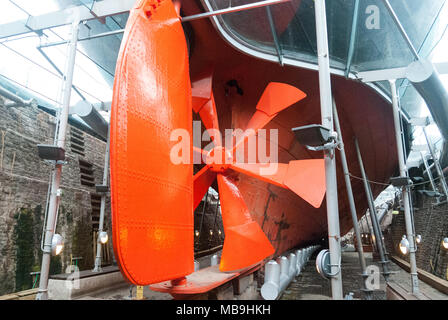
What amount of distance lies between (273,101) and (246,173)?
1.49 m

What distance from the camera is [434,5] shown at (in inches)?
301

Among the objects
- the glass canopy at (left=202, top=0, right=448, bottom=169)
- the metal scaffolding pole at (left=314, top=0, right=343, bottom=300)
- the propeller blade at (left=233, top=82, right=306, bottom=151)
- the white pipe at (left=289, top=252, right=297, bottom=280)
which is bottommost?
the white pipe at (left=289, top=252, right=297, bottom=280)

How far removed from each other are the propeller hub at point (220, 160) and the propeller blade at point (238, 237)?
0.19m

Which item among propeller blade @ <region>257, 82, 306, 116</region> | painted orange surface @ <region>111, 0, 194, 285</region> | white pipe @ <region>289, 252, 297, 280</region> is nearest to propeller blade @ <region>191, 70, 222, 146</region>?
propeller blade @ <region>257, 82, 306, 116</region>

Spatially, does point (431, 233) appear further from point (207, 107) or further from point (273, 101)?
point (207, 107)

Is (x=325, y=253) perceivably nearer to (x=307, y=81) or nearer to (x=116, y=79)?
(x=116, y=79)

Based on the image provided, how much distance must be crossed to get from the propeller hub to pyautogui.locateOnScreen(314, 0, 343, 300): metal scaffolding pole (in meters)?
2.37

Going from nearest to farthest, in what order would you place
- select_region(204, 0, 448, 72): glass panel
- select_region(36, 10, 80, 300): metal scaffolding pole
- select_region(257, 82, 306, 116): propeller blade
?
select_region(36, 10, 80, 300): metal scaffolding pole → select_region(257, 82, 306, 116): propeller blade → select_region(204, 0, 448, 72): glass panel

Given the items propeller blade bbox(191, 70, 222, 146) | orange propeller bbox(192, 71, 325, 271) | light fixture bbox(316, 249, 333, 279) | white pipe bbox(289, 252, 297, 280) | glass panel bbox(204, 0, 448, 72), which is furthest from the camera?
white pipe bbox(289, 252, 297, 280)

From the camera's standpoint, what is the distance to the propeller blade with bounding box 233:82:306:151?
19.7 feet

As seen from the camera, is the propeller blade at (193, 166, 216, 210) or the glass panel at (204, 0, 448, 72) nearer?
the propeller blade at (193, 166, 216, 210)

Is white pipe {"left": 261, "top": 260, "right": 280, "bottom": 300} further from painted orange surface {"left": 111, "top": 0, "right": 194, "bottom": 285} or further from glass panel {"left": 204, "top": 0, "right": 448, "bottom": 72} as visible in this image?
glass panel {"left": 204, "top": 0, "right": 448, "bottom": 72}

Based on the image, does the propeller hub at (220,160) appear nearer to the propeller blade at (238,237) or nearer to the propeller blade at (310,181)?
the propeller blade at (238,237)

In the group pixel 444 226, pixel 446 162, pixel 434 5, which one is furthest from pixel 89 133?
pixel 446 162
